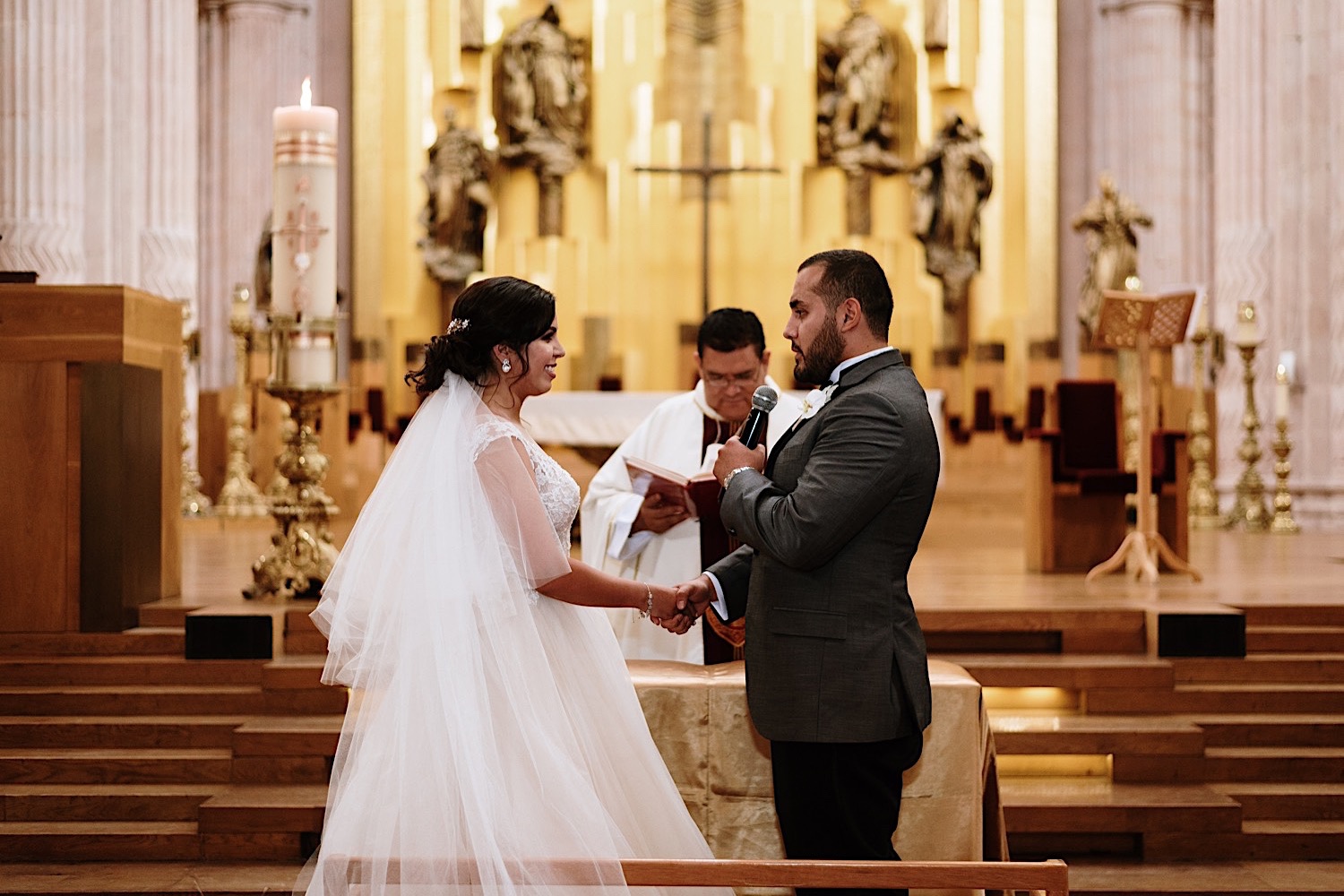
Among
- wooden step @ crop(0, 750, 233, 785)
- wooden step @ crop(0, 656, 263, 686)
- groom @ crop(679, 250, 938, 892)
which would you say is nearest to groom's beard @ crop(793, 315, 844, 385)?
groom @ crop(679, 250, 938, 892)

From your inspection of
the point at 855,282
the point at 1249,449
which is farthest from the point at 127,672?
the point at 1249,449

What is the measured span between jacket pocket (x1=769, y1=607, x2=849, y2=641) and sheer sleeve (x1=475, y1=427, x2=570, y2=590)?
0.47 metres

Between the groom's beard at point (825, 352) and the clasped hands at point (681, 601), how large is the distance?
57 centimetres

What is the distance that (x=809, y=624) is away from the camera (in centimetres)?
320

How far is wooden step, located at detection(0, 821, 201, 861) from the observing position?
4895 millimetres

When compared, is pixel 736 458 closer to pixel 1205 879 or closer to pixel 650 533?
pixel 650 533

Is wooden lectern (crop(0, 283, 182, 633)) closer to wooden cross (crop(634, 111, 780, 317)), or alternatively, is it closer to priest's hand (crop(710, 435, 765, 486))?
priest's hand (crop(710, 435, 765, 486))

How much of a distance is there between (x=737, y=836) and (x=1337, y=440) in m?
10.4

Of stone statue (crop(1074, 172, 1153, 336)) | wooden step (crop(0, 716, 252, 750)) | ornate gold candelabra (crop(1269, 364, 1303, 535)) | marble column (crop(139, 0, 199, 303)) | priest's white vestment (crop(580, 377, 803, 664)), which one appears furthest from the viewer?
marble column (crop(139, 0, 199, 303))

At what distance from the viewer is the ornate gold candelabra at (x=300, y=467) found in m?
6.41

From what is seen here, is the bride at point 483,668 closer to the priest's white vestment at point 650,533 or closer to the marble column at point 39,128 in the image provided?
the priest's white vestment at point 650,533

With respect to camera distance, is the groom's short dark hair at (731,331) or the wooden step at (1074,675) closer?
the groom's short dark hair at (731,331)

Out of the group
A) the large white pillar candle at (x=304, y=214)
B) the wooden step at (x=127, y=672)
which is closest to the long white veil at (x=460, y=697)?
the wooden step at (x=127, y=672)

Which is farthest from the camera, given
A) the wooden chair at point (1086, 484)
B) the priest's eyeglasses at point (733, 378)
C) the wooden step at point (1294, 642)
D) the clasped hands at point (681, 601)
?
the wooden chair at point (1086, 484)
